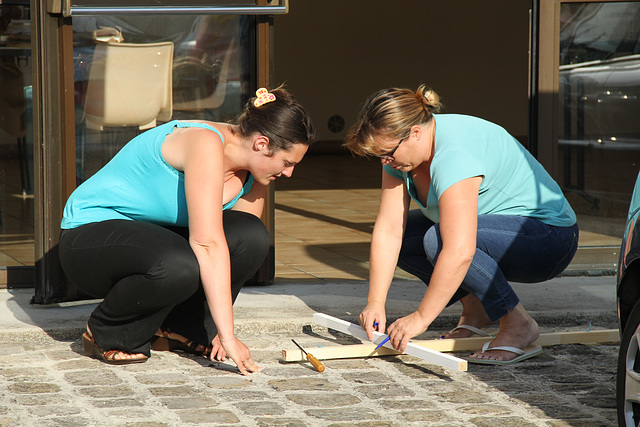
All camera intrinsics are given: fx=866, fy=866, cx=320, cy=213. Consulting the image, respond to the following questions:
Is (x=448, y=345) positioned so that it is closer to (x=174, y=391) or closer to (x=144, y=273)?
(x=174, y=391)

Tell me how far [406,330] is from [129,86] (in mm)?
2011

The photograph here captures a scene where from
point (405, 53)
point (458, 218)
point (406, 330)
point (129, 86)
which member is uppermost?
point (405, 53)

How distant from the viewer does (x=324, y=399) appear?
2.96 m

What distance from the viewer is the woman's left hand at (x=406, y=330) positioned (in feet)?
10.1

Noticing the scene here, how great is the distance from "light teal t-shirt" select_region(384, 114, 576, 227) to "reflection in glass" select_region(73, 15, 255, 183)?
1.27 metres

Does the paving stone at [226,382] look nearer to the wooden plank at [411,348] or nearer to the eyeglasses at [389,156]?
the wooden plank at [411,348]

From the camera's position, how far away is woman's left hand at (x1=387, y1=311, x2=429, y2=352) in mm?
3092

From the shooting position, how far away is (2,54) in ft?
14.5

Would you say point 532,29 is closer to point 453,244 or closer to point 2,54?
point 453,244

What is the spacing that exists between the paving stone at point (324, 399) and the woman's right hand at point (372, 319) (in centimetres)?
39

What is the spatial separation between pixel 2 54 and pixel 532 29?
2793mm

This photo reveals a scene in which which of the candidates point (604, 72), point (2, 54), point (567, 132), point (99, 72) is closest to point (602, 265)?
point (567, 132)

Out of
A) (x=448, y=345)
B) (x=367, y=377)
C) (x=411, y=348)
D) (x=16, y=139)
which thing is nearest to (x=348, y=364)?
(x=367, y=377)

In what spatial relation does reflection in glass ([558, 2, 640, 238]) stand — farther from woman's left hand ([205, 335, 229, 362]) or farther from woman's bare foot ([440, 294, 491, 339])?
woman's left hand ([205, 335, 229, 362])
